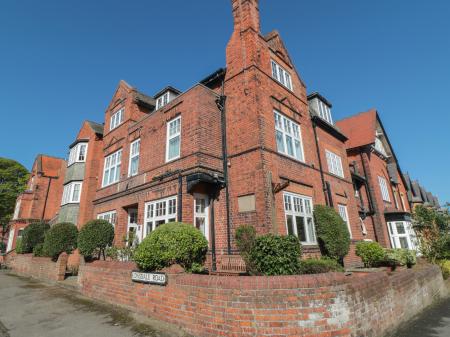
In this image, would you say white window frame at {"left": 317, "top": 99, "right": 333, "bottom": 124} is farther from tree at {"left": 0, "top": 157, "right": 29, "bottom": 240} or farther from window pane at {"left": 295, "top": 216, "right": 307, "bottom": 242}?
tree at {"left": 0, "top": 157, "right": 29, "bottom": 240}

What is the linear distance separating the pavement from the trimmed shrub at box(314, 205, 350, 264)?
7477 mm

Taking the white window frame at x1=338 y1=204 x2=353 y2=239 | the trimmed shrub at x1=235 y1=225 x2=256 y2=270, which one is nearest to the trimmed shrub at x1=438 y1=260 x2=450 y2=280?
the white window frame at x1=338 y1=204 x2=353 y2=239

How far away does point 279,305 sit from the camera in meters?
4.65

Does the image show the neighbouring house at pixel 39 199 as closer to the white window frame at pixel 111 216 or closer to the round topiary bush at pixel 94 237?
the white window frame at pixel 111 216

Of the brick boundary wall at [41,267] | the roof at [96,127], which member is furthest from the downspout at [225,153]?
the roof at [96,127]

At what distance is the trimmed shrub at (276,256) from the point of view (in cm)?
587

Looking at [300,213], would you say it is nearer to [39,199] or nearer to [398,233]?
[398,233]

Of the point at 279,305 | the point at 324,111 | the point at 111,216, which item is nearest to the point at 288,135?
the point at 324,111

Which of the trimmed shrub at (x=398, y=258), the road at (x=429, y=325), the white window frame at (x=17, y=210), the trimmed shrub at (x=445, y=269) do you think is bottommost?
the road at (x=429, y=325)

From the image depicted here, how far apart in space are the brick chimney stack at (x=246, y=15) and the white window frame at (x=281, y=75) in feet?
6.75

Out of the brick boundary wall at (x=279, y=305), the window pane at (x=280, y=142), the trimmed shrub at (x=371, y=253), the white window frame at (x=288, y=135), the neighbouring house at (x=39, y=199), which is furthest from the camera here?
the neighbouring house at (x=39, y=199)

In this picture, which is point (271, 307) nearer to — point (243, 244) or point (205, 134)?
point (243, 244)

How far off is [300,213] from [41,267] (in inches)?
560

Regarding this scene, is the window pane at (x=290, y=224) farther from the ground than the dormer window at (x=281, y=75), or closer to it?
closer to it
